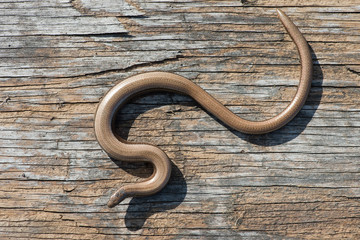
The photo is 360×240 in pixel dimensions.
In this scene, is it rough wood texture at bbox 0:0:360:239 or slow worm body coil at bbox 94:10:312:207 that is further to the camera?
rough wood texture at bbox 0:0:360:239

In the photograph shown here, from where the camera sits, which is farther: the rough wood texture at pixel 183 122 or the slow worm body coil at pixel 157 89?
the rough wood texture at pixel 183 122

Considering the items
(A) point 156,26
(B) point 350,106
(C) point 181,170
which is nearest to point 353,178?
(B) point 350,106

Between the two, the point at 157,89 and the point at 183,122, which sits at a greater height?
the point at 157,89

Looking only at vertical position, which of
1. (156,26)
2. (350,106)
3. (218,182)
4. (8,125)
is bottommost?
(218,182)

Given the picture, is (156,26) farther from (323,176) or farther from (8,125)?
(323,176)
